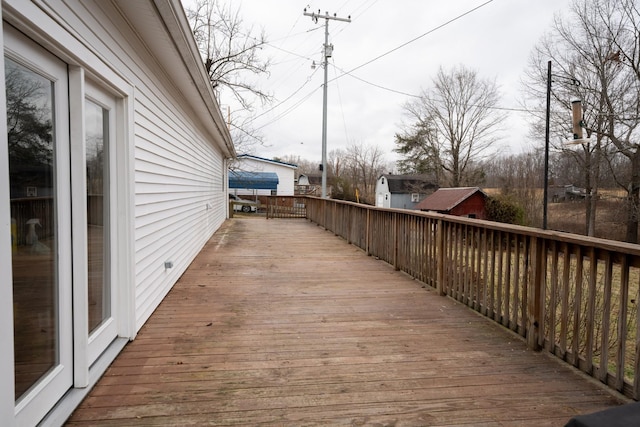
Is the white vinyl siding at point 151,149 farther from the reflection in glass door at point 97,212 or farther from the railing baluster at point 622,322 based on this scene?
the railing baluster at point 622,322

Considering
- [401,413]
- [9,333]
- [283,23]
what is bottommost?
[401,413]

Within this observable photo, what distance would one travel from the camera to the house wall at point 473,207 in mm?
21766

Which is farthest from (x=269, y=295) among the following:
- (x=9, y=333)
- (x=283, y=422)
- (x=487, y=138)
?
(x=487, y=138)

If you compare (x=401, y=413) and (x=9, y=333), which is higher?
(x=9, y=333)

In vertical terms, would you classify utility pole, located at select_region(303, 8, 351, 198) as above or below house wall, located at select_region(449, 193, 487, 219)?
above

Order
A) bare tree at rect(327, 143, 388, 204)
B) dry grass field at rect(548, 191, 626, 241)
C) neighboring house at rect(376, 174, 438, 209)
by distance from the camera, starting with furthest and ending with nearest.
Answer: bare tree at rect(327, 143, 388, 204) → neighboring house at rect(376, 174, 438, 209) → dry grass field at rect(548, 191, 626, 241)

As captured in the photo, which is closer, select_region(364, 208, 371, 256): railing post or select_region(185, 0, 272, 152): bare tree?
select_region(364, 208, 371, 256): railing post

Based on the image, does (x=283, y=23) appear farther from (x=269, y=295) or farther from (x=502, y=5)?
(x=269, y=295)

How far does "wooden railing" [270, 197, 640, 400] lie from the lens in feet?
7.70

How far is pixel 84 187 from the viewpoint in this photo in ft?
7.21

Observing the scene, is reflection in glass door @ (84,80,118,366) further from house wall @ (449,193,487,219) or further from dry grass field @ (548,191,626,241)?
dry grass field @ (548,191,626,241)

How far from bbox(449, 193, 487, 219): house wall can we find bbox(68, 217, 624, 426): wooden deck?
18.6m

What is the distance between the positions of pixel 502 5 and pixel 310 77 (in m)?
10.7

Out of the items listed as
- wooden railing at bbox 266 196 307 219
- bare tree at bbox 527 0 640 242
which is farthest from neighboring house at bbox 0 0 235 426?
bare tree at bbox 527 0 640 242
